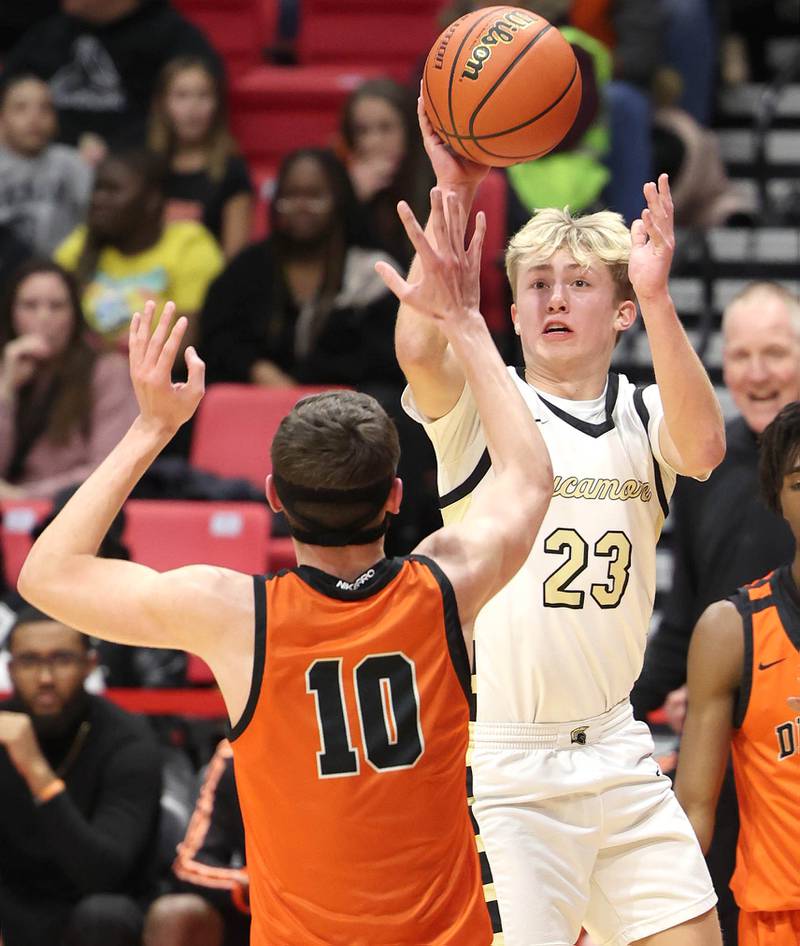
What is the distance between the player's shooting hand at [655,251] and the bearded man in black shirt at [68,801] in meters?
2.81

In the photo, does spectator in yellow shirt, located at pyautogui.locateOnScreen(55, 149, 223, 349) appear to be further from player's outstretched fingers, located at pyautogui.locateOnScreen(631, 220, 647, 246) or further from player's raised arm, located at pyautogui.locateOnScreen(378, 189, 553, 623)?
player's raised arm, located at pyautogui.locateOnScreen(378, 189, 553, 623)

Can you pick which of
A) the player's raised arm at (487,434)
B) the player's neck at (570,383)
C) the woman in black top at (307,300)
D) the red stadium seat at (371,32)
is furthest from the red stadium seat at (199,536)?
the red stadium seat at (371,32)

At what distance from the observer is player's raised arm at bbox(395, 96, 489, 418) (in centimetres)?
398

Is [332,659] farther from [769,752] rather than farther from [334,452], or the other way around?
[769,752]

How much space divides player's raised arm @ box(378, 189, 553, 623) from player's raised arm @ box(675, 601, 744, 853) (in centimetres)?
107

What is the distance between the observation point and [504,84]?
14.4 ft

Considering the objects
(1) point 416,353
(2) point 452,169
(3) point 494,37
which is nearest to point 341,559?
(1) point 416,353

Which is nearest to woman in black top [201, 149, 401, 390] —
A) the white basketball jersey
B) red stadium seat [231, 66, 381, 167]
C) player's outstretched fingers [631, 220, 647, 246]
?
red stadium seat [231, 66, 381, 167]

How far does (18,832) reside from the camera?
19.1 feet

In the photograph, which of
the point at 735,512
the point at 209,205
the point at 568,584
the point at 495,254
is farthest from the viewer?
the point at 209,205

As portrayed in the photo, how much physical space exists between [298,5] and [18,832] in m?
6.90

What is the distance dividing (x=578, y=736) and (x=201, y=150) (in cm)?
598

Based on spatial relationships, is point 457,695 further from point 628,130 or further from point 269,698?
point 628,130

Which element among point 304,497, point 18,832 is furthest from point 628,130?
point 304,497
